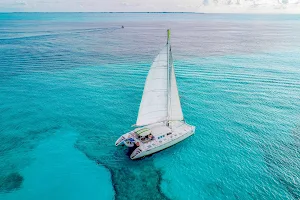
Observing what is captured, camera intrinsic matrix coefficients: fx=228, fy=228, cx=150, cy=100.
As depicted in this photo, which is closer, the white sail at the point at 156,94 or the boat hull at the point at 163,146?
the white sail at the point at 156,94

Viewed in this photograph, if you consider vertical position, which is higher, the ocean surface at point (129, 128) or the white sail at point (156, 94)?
the white sail at point (156, 94)

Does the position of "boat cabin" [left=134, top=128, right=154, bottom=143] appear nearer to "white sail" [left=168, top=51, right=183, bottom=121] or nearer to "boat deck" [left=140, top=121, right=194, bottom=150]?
"boat deck" [left=140, top=121, right=194, bottom=150]

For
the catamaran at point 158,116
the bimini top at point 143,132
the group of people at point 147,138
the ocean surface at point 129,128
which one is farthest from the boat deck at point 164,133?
the ocean surface at point 129,128

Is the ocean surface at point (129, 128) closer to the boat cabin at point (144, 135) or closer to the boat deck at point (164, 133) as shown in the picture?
the boat deck at point (164, 133)

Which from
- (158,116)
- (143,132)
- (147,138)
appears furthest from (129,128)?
(158,116)

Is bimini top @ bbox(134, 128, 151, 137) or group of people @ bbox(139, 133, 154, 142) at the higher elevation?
bimini top @ bbox(134, 128, 151, 137)

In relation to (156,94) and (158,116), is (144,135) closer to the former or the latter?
(158,116)

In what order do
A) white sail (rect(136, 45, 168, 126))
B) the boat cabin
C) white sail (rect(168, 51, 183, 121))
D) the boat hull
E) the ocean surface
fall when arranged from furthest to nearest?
white sail (rect(168, 51, 183, 121))
the boat cabin
the boat hull
white sail (rect(136, 45, 168, 126))
the ocean surface

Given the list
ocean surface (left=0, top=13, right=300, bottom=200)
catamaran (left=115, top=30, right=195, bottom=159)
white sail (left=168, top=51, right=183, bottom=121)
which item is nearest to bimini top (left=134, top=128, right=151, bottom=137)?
catamaran (left=115, top=30, right=195, bottom=159)

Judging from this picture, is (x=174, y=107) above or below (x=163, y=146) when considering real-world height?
above
